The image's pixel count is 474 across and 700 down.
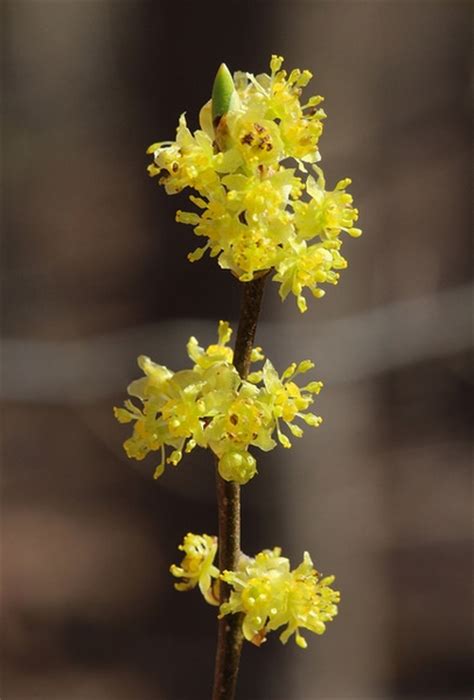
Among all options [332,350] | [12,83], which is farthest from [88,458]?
[12,83]

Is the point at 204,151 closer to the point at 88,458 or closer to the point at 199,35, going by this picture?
the point at 199,35

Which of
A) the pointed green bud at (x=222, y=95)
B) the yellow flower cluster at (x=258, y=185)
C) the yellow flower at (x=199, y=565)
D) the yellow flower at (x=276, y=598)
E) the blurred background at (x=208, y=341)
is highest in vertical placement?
the blurred background at (x=208, y=341)

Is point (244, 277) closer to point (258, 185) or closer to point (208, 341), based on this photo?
point (258, 185)

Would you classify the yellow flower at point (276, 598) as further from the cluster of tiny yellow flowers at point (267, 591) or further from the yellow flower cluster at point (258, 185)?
the yellow flower cluster at point (258, 185)

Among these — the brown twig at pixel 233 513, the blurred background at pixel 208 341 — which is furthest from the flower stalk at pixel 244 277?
the blurred background at pixel 208 341

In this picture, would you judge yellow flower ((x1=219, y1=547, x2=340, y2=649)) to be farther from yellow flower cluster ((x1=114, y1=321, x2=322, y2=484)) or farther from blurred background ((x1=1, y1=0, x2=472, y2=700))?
blurred background ((x1=1, y1=0, x2=472, y2=700))

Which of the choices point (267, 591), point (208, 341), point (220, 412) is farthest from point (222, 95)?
point (208, 341)

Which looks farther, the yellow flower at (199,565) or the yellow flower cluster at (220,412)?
the yellow flower at (199,565)
